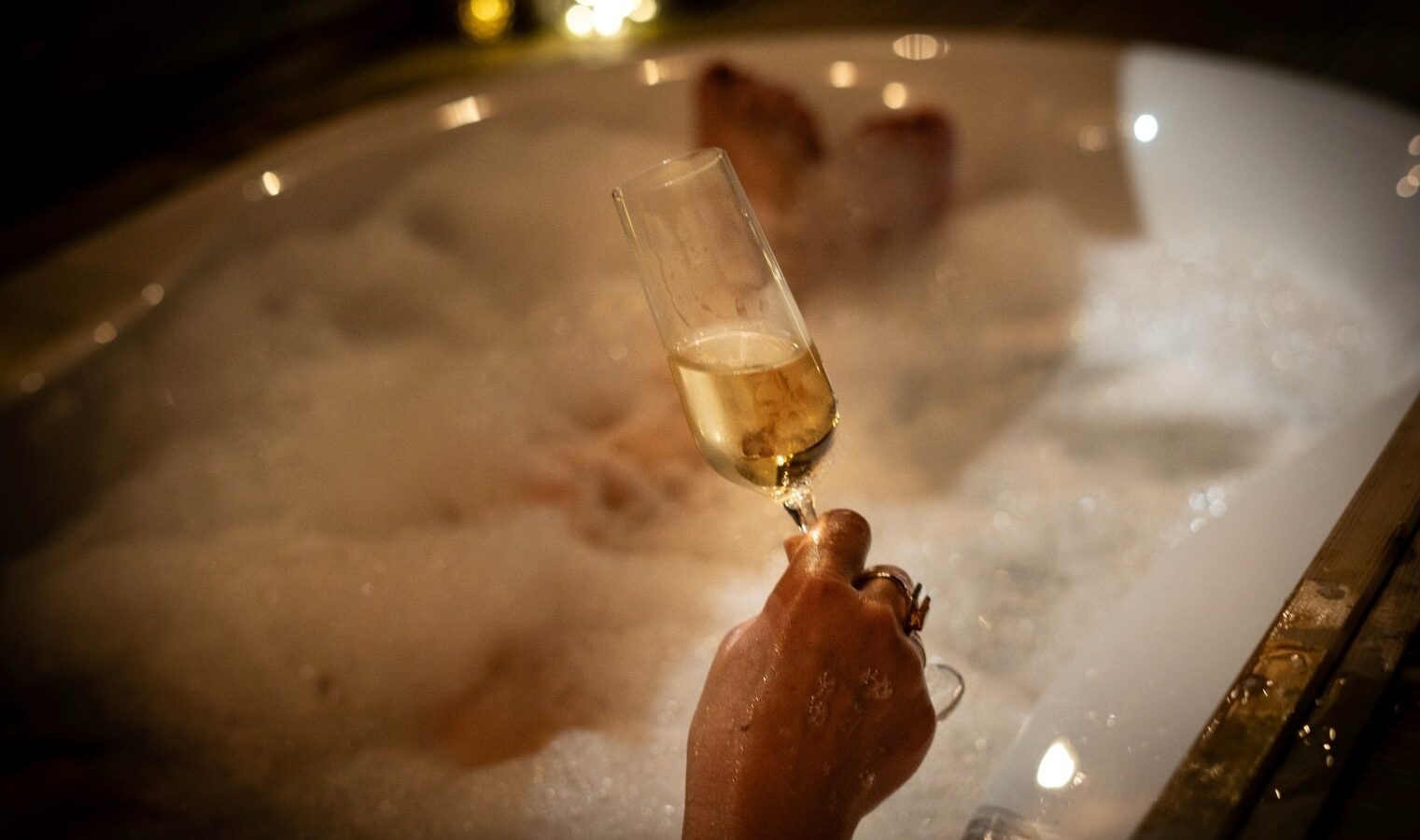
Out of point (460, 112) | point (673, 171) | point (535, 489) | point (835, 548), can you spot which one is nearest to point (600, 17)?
point (460, 112)

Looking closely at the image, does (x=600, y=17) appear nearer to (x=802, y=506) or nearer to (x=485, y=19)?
(x=485, y=19)

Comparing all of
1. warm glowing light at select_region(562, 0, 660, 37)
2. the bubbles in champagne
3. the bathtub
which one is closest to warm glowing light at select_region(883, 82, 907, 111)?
the bathtub

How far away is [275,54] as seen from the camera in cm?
257

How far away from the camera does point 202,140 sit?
1.95 meters

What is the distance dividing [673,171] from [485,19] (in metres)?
2.14

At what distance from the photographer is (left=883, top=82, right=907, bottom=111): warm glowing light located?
193cm

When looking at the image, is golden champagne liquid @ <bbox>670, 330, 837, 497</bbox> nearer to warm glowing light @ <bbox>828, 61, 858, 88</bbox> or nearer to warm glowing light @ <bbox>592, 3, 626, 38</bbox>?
warm glowing light @ <bbox>828, 61, 858, 88</bbox>

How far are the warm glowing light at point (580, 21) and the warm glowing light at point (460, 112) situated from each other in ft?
2.91

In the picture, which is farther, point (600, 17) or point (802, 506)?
point (600, 17)

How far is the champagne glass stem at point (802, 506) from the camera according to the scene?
86cm

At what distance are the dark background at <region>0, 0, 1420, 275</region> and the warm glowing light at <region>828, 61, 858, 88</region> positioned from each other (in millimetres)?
465

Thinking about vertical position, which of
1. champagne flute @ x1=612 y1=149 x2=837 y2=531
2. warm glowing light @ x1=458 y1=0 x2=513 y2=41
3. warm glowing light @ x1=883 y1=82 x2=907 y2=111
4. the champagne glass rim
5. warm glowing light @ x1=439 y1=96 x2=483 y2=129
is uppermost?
warm glowing light @ x1=458 y1=0 x2=513 y2=41

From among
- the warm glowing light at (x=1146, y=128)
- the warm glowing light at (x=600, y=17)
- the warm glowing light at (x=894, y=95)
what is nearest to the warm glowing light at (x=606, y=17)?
the warm glowing light at (x=600, y=17)

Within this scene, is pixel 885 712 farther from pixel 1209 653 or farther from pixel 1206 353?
pixel 1206 353
